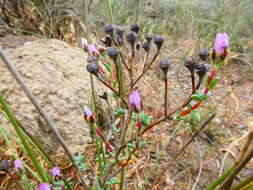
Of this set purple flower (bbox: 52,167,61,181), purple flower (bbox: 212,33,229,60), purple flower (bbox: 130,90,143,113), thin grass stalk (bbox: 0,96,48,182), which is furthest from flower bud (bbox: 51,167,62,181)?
purple flower (bbox: 212,33,229,60)

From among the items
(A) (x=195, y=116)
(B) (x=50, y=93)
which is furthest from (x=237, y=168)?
(B) (x=50, y=93)

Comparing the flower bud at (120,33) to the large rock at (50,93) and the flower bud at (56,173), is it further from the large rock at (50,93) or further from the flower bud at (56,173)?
the large rock at (50,93)

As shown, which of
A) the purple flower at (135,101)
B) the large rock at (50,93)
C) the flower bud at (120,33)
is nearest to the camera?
the purple flower at (135,101)

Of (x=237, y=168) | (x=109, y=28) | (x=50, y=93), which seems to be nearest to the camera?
(x=237, y=168)

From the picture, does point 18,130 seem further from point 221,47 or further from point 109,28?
point 221,47

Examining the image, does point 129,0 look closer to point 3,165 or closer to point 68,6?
point 68,6

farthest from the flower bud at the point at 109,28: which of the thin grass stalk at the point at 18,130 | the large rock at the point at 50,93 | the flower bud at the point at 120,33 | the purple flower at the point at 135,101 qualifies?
the large rock at the point at 50,93

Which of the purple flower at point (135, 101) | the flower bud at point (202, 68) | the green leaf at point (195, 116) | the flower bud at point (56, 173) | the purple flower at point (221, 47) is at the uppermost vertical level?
the purple flower at point (221, 47)

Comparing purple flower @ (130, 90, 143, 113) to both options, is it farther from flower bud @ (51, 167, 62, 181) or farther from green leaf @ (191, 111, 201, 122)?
flower bud @ (51, 167, 62, 181)

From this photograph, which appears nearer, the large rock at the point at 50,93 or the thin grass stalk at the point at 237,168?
the thin grass stalk at the point at 237,168
